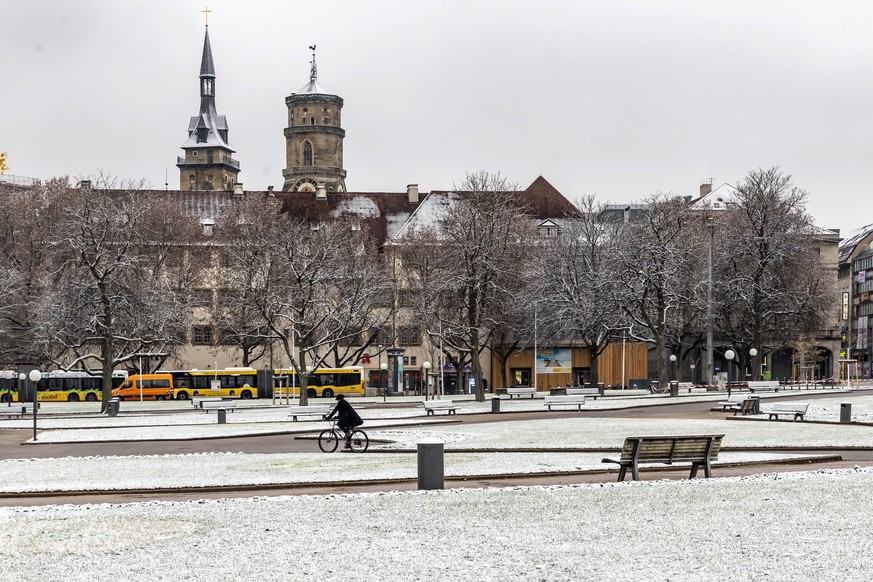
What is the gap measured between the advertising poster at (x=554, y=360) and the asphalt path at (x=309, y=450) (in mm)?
29731

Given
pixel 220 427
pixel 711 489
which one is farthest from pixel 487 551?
pixel 220 427

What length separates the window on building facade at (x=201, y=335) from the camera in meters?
101

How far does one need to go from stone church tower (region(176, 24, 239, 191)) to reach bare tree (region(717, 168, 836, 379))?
10448cm

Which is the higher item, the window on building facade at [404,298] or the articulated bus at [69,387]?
the window on building facade at [404,298]

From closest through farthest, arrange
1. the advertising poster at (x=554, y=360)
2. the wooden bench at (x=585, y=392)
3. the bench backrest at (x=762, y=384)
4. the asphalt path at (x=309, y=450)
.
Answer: the asphalt path at (x=309, y=450) → the bench backrest at (x=762, y=384) → the wooden bench at (x=585, y=392) → the advertising poster at (x=554, y=360)

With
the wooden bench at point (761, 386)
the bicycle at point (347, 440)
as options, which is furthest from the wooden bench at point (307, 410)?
the wooden bench at point (761, 386)

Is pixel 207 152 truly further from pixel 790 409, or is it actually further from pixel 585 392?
pixel 790 409

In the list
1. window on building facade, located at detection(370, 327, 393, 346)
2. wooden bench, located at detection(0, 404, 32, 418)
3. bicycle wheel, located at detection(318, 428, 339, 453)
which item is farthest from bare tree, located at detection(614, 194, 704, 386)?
bicycle wheel, located at detection(318, 428, 339, 453)

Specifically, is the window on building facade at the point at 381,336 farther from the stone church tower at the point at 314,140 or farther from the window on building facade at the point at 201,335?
the stone church tower at the point at 314,140

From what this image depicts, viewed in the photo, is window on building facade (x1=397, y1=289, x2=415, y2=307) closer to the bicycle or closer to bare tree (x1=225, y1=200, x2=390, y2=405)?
bare tree (x1=225, y1=200, x2=390, y2=405)

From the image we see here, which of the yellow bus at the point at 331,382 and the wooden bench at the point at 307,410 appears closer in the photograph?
the wooden bench at the point at 307,410

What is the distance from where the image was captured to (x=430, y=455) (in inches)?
808

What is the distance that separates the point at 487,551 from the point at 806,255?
221 feet

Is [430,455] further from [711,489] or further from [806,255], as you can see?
[806,255]
